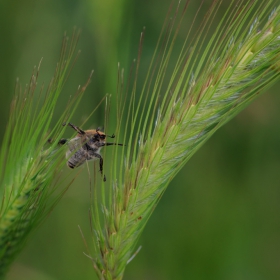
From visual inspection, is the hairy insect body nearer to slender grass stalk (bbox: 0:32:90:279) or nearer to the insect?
the insect

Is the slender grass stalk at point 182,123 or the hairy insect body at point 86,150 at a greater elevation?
the slender grass stalk at point 182,123

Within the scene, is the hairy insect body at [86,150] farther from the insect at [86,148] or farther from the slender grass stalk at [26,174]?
the slender grass stalk at [26,174]

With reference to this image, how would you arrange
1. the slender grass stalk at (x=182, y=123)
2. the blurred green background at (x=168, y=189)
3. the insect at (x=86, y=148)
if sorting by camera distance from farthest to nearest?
the blurred green background at (x=168, y=189)
the insect at (x=86, y=148)
the slender grass stalk at (x=182, y=123)

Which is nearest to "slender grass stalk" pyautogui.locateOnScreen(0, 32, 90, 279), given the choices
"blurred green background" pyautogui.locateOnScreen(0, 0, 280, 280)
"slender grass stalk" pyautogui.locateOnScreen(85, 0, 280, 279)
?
"slender grass stalk" pyautogui.locateOnScreen(85, 0, 280, 279)

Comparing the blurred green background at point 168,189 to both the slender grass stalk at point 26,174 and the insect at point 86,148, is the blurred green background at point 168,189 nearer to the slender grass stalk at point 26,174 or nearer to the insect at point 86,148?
the insect at point 86,148

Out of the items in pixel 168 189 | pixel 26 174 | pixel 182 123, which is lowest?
pixel 168 189

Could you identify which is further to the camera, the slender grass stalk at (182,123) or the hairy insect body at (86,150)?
→ the hairy insect body at (86,150)

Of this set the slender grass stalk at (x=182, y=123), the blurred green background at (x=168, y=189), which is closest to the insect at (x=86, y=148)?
the blurred green background at (x=168, y=189)

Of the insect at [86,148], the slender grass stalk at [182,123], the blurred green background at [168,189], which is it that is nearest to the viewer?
the slender grass stalk at [182,123]

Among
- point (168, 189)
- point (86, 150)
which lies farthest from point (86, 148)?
point (168, 189)

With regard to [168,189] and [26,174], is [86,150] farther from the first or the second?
[168,189]
